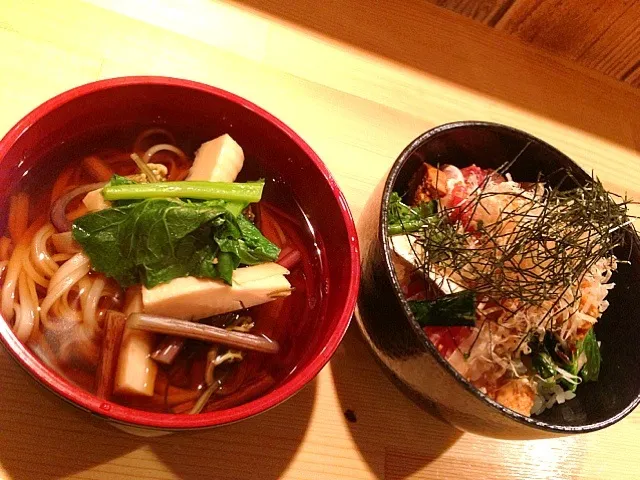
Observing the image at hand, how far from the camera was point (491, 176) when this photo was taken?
1350 millimetres

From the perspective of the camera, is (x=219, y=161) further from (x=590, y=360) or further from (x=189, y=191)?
(x=590, y=360)

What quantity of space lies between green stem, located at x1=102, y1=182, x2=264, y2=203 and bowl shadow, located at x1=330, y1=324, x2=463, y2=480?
37 cm

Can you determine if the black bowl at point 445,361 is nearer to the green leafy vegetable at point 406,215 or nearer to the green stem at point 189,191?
the green leafy vegetable at point 406,215

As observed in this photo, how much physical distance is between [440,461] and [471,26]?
1296mm

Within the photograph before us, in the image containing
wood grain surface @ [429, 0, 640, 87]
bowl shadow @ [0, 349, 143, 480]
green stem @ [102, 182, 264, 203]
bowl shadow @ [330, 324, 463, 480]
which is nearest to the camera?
bowl shadow @ [0, 349, 143, 480]

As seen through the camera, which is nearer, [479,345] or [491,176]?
[479,345]

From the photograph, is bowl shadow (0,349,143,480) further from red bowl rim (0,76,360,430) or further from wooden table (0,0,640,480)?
red bowl rim (0,76,360,430)

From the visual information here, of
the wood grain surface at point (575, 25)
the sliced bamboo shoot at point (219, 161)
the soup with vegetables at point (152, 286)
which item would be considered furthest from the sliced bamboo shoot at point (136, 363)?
the wood grain surface at point (575, 25)

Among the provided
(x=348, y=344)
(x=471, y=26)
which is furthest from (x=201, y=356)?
(x=471, y=26)

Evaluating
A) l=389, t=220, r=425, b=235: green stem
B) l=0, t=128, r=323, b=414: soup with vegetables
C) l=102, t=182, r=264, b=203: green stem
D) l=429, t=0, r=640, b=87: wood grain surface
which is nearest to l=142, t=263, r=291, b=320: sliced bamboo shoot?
l=0, t=128, r=323, b=414: soup with vegetables

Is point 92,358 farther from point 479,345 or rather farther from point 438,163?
point 438,163

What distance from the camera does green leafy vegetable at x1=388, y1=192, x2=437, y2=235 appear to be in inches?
48.4

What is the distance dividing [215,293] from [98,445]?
30 cm

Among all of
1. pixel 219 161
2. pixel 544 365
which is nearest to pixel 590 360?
pixel 544 365
